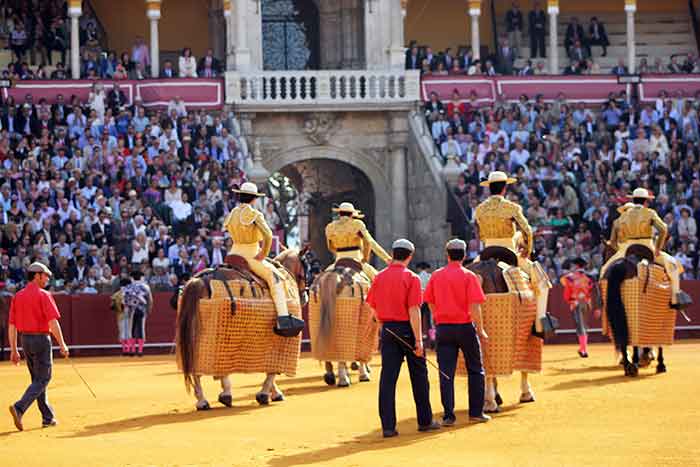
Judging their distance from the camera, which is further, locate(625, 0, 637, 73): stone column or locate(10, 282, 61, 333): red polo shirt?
locate(625, 0, 637, 73): stone column

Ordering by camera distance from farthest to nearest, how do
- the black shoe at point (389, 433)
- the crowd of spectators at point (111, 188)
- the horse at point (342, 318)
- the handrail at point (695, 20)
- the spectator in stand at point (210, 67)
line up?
the handrail at point (695, 20) → the spectator in stand at point (210, 67) → the crowd of spectators at point (111, 188) → the horse at point (342, 318) → the black shoe at point (389, 433)

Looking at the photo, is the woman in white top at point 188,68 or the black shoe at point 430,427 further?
the woman in white top at point 188,68

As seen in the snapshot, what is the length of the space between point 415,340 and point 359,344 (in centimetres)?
609

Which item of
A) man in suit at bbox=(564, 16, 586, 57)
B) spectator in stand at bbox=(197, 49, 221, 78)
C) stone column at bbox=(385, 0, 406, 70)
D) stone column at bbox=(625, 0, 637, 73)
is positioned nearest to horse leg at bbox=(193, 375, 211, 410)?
spectator in stand at bbox=(197, 49, 221, 78)

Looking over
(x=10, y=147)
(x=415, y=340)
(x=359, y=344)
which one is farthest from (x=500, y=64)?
(x=415, y=340)

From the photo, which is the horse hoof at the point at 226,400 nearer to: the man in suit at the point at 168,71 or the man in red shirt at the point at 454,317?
the man in red shirt at the point at 454,317

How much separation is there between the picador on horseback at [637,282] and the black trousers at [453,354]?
5.65m

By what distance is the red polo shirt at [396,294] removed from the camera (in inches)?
583

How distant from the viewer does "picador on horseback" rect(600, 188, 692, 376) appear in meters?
20.8

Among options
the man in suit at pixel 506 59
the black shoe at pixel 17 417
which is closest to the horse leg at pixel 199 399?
the black shoe at pixel 17 417

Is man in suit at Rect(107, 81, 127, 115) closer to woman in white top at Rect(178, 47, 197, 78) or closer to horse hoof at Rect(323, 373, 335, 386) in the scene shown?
woman in white top at Rect(178, 47, 197, 78)

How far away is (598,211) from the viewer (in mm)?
34906

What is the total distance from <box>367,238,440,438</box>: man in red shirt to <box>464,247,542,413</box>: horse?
5.65 ft

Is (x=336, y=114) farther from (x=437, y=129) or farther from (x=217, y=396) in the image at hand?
(x=217, y=396)
